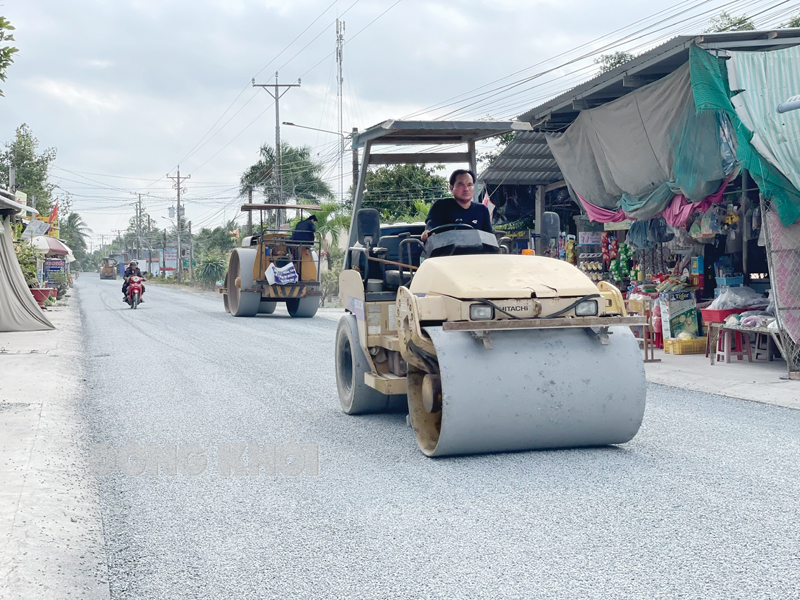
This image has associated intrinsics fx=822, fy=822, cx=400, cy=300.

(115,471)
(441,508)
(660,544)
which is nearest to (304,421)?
(115,471)

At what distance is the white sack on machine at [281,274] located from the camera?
21.8m

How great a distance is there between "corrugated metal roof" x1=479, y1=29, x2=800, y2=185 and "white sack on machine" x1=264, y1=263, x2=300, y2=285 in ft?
21.4

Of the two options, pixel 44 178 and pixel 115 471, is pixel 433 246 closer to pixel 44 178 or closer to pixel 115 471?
pixel 115 471

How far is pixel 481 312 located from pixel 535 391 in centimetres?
64

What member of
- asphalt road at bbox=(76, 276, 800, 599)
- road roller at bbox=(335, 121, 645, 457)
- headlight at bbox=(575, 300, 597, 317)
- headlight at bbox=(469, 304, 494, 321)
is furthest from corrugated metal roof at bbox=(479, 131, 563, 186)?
headlight at bbox=(469, 304, 494, 321)

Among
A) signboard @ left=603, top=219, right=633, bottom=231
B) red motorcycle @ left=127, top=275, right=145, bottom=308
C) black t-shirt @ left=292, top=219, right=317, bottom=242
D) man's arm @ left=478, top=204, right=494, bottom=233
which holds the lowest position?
red motorcycle @ left=127, top=275, right=145, bottom=308

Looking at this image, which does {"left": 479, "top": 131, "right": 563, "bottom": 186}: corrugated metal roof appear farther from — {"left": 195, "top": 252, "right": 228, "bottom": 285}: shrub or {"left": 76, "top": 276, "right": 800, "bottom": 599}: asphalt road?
{"left": 195, "top": 252, "right": 228, "bottom": 285}: shrub

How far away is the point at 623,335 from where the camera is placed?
594 centimetres

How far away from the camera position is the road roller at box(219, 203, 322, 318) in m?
22.0

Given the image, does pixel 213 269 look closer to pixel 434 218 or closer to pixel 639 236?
pixel 639 236

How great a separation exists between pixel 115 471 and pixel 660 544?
3.75 m

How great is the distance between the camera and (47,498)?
520 cm

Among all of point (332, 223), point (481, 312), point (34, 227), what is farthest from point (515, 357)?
point (332, 223)

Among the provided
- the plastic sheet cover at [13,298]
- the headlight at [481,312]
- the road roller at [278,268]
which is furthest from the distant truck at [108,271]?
the headlight at [481,312]
